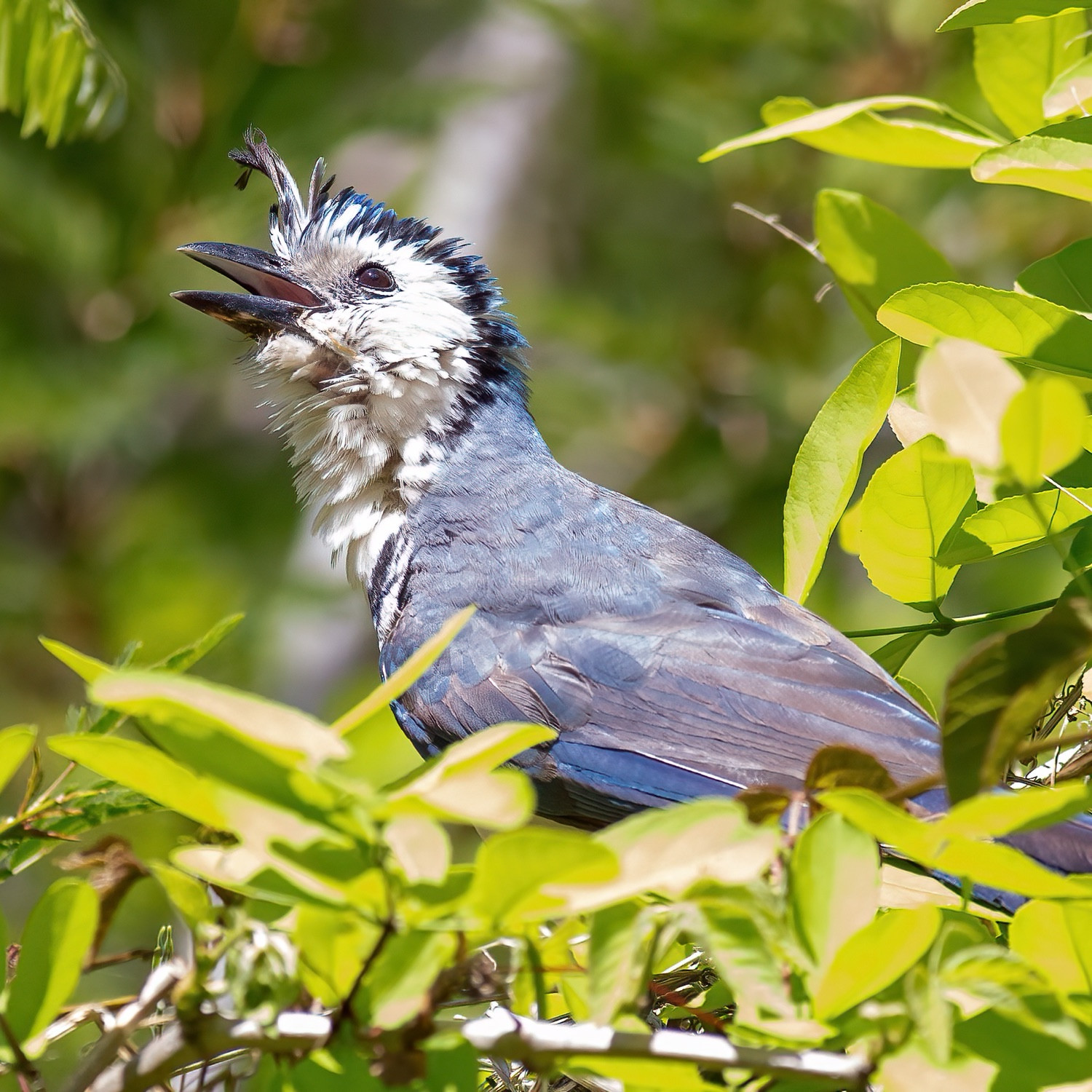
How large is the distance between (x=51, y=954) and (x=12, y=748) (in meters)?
0.15

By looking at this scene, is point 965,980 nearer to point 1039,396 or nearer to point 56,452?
point 1039,396

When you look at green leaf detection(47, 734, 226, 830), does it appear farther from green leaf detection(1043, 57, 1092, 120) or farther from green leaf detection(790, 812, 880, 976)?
green leaf detection(1043, 57, 1092, 120)

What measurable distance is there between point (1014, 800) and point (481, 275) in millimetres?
2152

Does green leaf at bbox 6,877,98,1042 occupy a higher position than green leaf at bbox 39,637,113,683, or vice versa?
green leaf at bbox 39,637,113,683

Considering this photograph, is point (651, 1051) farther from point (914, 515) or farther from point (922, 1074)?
point (914, 515)

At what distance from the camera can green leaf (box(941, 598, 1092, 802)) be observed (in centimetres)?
88

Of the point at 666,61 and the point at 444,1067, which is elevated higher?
the point at 666,61

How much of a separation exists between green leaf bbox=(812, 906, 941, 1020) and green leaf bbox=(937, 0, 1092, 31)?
3.31ft

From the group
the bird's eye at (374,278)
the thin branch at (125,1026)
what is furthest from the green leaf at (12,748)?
the bird's eye at (374,278)

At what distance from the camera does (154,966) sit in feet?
4.09

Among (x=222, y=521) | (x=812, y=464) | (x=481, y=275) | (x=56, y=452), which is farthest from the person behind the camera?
(x=222, y=521)

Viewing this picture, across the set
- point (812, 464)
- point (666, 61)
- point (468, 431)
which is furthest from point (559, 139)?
point (812, 464)

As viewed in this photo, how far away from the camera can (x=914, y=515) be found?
143 centimetres

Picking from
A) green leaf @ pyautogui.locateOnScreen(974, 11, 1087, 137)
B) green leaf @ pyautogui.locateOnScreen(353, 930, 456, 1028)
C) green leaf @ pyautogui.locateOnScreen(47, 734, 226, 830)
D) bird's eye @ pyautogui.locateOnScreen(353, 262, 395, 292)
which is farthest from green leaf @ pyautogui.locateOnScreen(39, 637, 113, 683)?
bird's eye @ pyautogui.locateOnScreen(353, 262, 395, 292)
